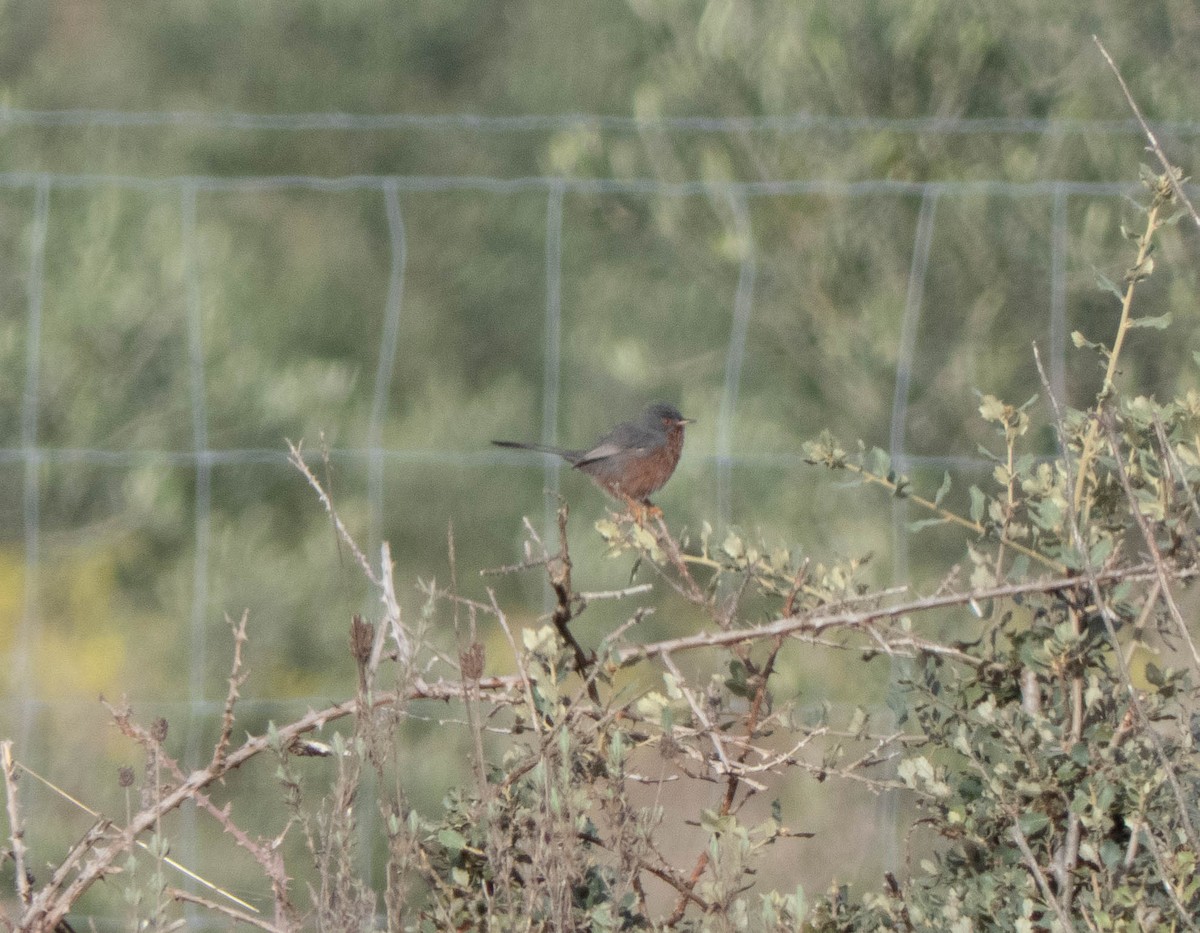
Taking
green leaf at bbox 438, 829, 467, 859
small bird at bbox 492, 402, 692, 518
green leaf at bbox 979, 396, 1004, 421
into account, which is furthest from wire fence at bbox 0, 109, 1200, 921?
green leaf at bbox 438, 829, 467, 859

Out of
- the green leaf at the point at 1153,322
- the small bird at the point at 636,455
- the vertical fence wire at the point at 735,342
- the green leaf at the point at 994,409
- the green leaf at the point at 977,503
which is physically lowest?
the small bird at the point at 636,455

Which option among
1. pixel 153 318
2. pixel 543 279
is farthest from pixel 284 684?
pixel 543 279

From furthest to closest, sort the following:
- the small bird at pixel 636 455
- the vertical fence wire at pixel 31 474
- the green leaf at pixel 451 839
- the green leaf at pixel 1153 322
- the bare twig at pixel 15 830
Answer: the small bird at pixel 636 455 < the vertical fence wire at pixel 31 474 < the green leaf at pixel 1153 322 < the green leaf at pixel 451 839 < the bare twig at pixel 15 830

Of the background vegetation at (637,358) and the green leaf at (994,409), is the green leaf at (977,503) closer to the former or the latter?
the green leaf at (994,409)

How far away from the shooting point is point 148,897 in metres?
1.80

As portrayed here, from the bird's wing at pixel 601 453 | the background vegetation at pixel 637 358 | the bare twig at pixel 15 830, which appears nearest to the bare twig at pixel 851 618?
the bare twig at pixel 15 830

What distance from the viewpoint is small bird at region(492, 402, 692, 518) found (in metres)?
4.95

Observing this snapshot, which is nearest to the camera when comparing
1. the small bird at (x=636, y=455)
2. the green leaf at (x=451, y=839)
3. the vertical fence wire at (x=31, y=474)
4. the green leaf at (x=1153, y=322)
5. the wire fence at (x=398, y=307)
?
the green leaf at (x=451, y=839)

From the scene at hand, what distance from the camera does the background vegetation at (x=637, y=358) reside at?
503cm

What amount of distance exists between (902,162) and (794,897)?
4.00m

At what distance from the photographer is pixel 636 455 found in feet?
16.5

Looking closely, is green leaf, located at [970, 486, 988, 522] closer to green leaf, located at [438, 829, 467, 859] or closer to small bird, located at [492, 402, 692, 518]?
green leaf, located at [438, 829, 467, 859]

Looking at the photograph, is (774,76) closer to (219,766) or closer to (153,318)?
(153,318)

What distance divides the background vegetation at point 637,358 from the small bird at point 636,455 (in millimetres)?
110
